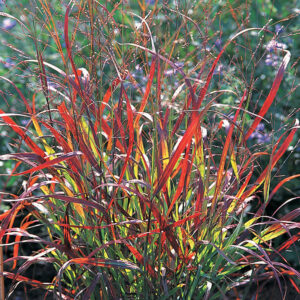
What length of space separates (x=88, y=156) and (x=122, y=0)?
0.42 m

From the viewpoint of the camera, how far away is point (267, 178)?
51.6 inches

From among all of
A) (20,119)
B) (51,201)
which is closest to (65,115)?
(51,201)

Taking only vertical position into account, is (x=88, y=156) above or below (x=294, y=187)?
above

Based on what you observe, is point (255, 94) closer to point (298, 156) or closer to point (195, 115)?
point (298, 156)

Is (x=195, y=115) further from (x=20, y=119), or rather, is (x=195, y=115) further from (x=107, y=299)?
(x=20, y=119)

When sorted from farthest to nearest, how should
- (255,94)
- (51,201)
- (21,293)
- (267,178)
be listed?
(255,94) < (21,293) < (51,201) < (267,178)

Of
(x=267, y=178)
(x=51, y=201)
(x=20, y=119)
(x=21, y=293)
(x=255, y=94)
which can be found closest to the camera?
(x=267, y=178)

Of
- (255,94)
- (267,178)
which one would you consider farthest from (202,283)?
(255,94)

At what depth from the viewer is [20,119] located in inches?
111

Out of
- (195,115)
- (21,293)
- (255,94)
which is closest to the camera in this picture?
(195,115)

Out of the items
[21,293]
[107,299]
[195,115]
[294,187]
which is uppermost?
[195,115]

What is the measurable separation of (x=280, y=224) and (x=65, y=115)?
2.13 feet

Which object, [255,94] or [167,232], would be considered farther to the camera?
[255,94]

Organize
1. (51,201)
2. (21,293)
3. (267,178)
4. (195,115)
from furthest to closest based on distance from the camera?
1. (21,293)
2. (51,201)
3. (267,178)
4. (195,115)
